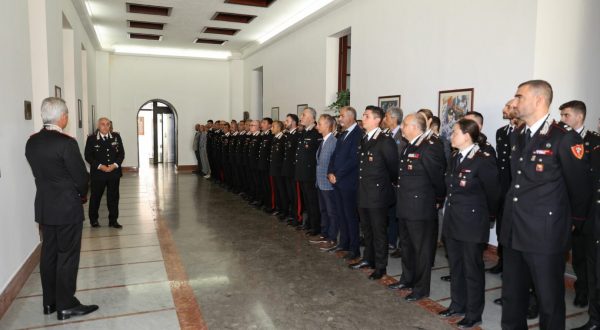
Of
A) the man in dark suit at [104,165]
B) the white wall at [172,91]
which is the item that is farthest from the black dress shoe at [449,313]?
the white wall at [172,91]

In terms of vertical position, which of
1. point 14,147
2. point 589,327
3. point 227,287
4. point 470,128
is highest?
point 470,128

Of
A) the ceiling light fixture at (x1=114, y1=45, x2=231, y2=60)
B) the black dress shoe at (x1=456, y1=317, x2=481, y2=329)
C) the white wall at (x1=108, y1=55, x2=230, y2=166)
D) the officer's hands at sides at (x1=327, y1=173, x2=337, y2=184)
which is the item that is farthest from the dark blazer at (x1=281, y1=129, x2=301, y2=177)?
the white wall at (x1=108, y1=55, x2=230, y2=166)

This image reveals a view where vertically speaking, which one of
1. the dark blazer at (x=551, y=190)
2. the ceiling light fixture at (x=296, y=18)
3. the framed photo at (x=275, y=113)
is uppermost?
the ceiling light fixture at (x=296, y=18)

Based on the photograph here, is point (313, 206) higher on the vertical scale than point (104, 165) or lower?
lower

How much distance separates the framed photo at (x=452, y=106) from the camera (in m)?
5.27

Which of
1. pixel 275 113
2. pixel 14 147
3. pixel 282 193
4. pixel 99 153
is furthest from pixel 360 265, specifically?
pixel 275 113

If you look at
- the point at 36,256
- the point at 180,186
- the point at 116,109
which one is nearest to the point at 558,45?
the point at 36,256

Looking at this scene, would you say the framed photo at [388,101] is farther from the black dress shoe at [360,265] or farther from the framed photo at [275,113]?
the framed photo at [275,113]

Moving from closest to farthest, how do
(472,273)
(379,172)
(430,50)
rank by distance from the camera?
(472,273), (379,172), (430,50)

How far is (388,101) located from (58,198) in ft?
16.1

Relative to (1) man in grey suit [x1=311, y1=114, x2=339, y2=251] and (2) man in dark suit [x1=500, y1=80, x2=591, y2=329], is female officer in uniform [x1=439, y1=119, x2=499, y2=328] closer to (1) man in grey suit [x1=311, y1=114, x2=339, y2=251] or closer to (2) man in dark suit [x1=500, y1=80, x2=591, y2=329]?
(2) man in dark suit [x1=500, y1=80, x2=591, y2=329]

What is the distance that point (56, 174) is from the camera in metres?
→ 3.17

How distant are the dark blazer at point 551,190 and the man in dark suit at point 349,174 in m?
2.31

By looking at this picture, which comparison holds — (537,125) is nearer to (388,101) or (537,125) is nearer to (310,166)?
(310,166)
